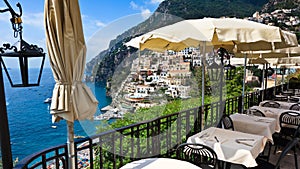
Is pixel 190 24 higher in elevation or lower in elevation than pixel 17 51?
higher

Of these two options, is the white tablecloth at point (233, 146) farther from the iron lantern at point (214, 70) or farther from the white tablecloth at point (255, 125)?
the iron lantern at point (214, 70)

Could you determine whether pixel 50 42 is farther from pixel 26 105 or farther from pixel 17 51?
pixel 26 105

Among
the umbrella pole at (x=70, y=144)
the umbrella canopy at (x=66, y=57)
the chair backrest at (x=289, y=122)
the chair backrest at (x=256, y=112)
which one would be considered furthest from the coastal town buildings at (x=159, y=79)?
the umbrella canopy at (x=66, y=57)

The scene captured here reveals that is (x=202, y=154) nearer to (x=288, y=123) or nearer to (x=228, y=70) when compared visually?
(x=288, y=123)

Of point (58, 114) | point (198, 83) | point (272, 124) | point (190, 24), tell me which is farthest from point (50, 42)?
point (198, 83)

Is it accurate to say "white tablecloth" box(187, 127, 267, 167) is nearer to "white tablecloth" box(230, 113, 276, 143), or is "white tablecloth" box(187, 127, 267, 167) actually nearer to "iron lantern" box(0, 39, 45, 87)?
"white tablecloth" box(230, 113, 276, 143)

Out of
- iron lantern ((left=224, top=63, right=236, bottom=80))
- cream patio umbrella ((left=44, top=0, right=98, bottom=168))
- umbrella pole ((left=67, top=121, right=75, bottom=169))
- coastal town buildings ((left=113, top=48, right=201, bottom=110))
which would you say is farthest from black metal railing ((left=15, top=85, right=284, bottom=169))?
coastal town buildings ((left=113, top=48, right=201, bottom=110))

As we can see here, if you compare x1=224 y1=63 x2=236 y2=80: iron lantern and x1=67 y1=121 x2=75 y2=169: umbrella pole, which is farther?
x1=224 y1=63 x2=236 y2=80: iron lantern

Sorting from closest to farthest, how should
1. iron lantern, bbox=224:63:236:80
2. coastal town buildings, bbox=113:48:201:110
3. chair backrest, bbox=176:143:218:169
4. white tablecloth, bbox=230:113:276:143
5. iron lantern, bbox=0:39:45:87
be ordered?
iron lantern, bbox=0:39:45:87 → chair backrest, bbox=176:143:218:169 → white tablecloth, bbox=230:113:276:143 → iron lantern, bbox=224:63:236:80 → coastal town buildings, bbox=113:48:201:110

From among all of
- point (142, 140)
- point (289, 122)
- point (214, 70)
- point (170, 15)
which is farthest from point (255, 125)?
point (170, 15)
